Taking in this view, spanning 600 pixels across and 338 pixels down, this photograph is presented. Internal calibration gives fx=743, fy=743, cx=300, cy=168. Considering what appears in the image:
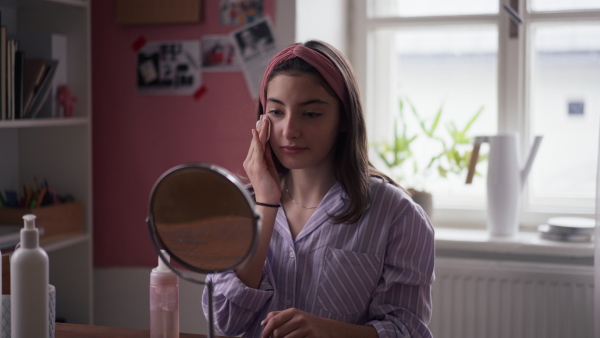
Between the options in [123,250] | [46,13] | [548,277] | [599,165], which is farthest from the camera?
[123,250]

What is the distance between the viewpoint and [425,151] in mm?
2613

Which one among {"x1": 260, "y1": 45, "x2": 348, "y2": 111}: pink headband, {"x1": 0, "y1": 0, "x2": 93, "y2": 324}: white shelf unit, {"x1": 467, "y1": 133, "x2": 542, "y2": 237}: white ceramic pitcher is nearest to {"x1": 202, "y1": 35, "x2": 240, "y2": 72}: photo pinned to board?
{"x1": 0, "y1": 0, "x2": 93, "y2": 324}: white shelf unit

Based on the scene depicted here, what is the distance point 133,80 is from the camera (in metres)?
2.47

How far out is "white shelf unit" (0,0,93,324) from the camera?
2334mm

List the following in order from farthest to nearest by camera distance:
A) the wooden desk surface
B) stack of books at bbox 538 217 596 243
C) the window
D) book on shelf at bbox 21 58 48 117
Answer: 1. the window
2. stack of books at bbox 538 217 596 243
3. book on shelf at bbox 21 58 48 117
4. the wooden desk surface

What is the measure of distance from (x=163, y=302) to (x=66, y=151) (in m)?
1.31

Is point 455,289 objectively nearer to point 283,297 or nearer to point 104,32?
point 283,297

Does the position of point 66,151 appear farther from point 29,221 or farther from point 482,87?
point 482,87

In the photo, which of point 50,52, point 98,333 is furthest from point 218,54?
point 98,333

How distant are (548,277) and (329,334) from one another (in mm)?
1158

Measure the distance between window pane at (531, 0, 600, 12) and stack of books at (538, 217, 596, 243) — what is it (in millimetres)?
705

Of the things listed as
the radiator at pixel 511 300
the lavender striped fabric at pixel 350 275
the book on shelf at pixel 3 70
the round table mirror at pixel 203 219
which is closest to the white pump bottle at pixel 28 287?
the round table mirror at pixel 203 219

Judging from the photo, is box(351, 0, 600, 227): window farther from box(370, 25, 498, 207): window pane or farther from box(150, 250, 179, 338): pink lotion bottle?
box(150, 250, 179, 338): pink lotion bottle

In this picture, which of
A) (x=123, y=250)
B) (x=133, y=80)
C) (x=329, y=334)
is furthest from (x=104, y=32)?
(x=329, y=334)
